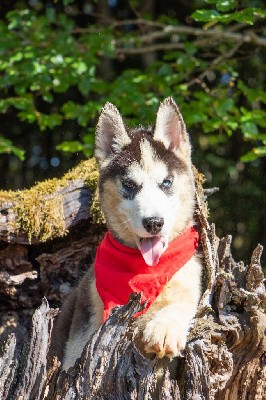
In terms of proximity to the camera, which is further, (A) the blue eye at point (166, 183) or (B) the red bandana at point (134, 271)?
(A) the blue eye at point (166, 183)

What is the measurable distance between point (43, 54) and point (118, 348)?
180 inches

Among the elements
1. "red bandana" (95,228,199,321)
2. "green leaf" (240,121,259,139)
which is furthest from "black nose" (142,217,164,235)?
"green leaf" (240,121,259,139)

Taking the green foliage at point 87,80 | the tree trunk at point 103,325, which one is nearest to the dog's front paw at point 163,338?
the tree trunk at point 103,325

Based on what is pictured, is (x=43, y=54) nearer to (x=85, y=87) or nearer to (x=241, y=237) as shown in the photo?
(x=85, y=87)

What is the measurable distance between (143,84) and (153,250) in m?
3.81

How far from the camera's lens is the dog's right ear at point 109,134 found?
4.68 m

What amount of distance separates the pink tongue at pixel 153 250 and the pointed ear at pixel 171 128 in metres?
0.69

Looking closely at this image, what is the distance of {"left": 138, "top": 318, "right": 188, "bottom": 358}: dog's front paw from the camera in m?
3.79

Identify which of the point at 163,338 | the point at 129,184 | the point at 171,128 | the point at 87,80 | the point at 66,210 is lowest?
the point at 87,80

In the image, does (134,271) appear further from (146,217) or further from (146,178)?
(146,178)

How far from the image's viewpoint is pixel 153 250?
14.3ft

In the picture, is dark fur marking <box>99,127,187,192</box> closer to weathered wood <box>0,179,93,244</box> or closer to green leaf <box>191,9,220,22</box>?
weathered wood <box>0,179,93,244</box>

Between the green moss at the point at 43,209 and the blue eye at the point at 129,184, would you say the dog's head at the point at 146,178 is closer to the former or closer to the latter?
the blue eye at the point at 129,184

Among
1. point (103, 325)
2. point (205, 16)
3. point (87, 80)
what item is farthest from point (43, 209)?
point (87, 80)
